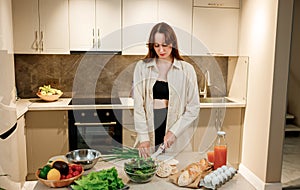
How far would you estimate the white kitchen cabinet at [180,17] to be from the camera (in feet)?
11.4

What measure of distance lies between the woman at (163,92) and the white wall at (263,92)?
0.85 m

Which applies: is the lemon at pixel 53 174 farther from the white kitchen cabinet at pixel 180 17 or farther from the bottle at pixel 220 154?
the white kitchen cabinet at pixel 180 17

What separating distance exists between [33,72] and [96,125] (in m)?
1.08

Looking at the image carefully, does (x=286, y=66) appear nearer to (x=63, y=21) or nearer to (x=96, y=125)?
(x=96, y=125)

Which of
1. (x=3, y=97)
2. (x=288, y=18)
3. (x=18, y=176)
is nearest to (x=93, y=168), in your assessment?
(x=3, y=97)

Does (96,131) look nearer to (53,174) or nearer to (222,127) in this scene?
(222,127)

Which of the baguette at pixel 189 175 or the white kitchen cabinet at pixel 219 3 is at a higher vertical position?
the white kitchen cabinet at pixel 219 3

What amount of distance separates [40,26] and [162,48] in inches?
58.7

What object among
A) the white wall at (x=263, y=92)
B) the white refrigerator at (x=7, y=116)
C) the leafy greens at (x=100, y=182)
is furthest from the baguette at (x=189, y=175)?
the white wall at (x=263, y=92)

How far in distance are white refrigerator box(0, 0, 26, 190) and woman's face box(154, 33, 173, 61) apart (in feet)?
4.08

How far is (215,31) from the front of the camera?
11.7 ft

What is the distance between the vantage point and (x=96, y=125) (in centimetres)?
325

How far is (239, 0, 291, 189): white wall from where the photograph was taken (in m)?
2.95

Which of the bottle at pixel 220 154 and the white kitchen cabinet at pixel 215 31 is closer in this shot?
the bottle at pixel 220 154
